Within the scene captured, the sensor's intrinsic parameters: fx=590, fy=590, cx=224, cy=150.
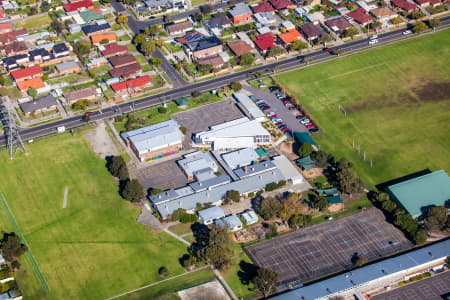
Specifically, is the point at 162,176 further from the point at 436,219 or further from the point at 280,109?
the point at 436,219

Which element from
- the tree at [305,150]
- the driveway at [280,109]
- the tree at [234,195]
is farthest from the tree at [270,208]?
the driveway at [280,109]

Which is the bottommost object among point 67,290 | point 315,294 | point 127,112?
point 315,294

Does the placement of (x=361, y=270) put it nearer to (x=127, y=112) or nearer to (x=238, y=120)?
(x=238, y=120)

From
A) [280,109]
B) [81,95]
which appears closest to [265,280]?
[280,109]

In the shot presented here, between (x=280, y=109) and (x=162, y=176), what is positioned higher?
(x=280, y=109)

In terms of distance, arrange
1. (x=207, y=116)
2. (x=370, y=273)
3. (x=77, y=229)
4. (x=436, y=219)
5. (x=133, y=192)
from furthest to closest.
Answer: (x=207, y=116) → (x=133, y=192) → (x=77, y=229) → (x=436, y=219) → (x=370, y=273)

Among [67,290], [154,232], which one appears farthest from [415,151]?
[67,290]
